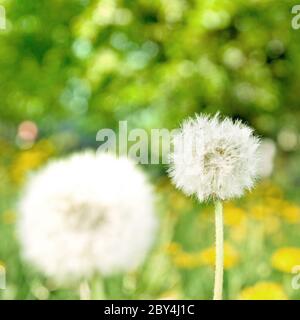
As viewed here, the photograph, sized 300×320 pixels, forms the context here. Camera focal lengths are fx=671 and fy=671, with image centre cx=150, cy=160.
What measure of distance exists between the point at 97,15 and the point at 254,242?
3.20 feet

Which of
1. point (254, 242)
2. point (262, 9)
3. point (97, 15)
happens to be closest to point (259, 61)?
point (262, 9)

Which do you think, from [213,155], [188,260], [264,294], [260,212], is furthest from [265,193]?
[213,155]

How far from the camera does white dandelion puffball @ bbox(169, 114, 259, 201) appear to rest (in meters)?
0.73

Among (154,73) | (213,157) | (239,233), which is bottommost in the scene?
(213,157)

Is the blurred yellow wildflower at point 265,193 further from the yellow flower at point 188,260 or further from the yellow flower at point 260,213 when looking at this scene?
the yellow flower at point 188,260

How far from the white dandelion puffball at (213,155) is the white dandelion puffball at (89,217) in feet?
0.17

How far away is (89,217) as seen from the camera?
0.78 metres

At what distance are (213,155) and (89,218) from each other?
0.53 feet

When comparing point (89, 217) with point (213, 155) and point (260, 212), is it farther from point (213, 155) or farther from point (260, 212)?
point (260, 212)

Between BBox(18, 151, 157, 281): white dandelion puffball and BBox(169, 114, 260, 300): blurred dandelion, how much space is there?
0.17 ft

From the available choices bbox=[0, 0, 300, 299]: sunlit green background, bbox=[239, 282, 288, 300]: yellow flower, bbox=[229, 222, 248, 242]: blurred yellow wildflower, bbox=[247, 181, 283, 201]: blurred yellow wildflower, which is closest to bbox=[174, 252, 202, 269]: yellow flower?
bbox=[239, 282, 288, 300]: yellow flower

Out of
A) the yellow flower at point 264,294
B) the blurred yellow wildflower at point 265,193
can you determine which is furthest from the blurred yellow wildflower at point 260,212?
the yellow flower at point 264,294

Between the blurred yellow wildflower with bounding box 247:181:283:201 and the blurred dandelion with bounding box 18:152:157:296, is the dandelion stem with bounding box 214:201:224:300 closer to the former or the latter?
the blurred dandelion with bounding box 18:152:157:296

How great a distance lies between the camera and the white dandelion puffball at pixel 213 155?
730 millimetres
